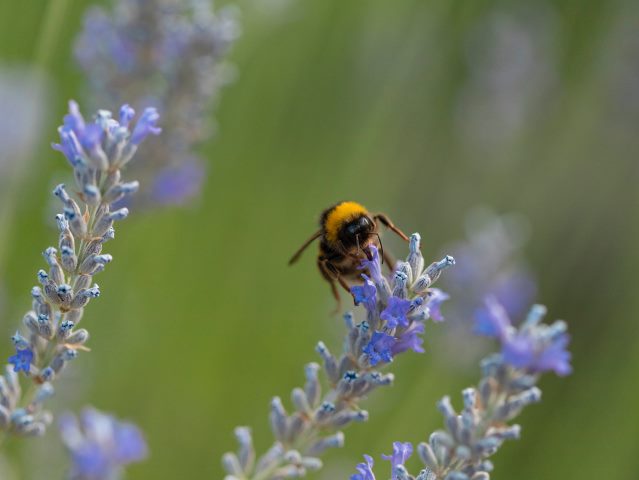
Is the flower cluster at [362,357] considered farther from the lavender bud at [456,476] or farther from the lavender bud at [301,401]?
the lavender bud at [456,476]

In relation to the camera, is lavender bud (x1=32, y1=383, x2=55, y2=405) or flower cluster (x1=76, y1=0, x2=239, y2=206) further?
flower cluster (x1=76, y1=0, x2=239, y2=206)

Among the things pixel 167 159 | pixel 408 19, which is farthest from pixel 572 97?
pixel 167 159

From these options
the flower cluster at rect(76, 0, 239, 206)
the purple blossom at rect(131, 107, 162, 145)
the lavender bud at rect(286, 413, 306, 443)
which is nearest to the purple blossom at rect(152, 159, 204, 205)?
the flower cluster at rect(76, 0, 239, 206)

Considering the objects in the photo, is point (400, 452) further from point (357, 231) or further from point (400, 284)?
point (357, 231)

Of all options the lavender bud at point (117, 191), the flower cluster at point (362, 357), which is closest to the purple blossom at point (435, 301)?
the flower cluster at point (362, 357)

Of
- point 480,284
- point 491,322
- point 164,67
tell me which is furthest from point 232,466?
point 480,284

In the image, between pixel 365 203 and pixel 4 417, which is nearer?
pixel 4 417

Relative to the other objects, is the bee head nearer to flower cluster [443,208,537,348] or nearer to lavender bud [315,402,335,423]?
lavender bud [315,402,335,423]
